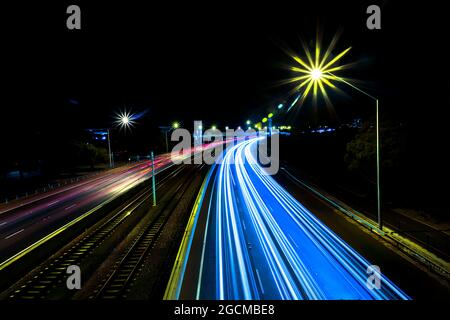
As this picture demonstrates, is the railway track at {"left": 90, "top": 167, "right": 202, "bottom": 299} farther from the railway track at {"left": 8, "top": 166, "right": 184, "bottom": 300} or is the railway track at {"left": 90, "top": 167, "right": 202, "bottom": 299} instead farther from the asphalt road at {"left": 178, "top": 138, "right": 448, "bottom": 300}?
the asphalt road at {"left": 178, "top": 138, "right": 448, "bottom": 300}

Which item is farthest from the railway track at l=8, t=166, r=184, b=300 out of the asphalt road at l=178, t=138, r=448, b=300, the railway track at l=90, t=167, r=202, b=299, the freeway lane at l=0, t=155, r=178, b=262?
the asphalt road at l=178, t=138, r=448, b=300

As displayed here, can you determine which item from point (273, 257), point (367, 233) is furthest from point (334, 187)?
point (273, 257)

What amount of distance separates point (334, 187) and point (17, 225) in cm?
2466

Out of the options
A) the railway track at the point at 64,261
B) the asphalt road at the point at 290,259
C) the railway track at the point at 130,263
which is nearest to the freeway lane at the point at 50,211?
the railway track at the point at 64,261

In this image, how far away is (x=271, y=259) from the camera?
485 inches

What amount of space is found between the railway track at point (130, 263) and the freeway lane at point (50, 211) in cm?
570

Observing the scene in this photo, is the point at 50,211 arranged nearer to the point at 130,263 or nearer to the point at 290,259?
the point at 130,263

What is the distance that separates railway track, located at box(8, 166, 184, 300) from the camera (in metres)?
10.6

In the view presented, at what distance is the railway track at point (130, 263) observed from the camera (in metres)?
10.4

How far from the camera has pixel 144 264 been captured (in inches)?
492
